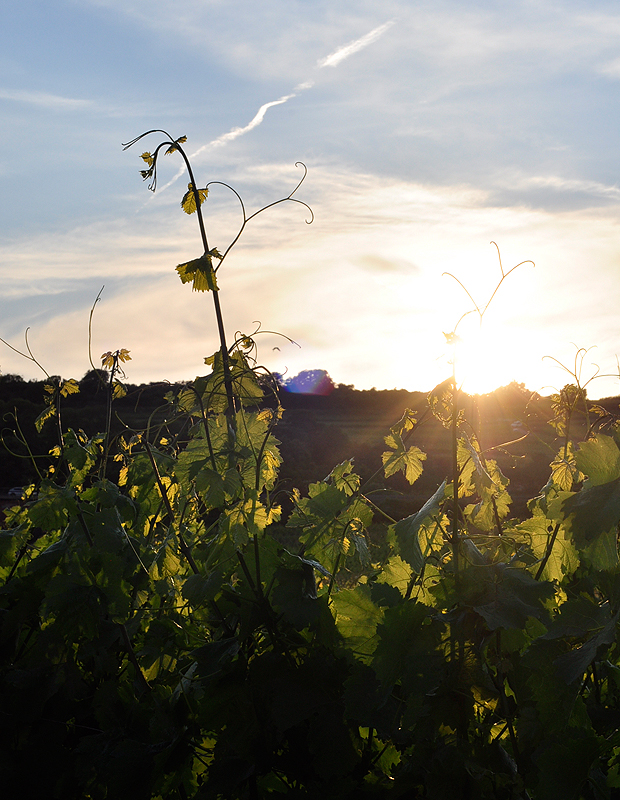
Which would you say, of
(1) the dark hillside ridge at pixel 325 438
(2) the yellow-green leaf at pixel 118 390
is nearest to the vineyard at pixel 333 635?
(2) the yellow-green leaf at pixel 118 390

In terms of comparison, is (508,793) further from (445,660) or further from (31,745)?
(31,745)

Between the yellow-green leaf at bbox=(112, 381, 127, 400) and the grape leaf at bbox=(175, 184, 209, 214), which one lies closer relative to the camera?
the grape leaf at bbox=(175, 184, 209, 214)

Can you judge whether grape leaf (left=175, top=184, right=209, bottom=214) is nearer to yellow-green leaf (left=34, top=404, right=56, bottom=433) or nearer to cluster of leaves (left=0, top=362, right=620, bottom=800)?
cluster of leaves (left=0, top=362, right=620, bottom=800)

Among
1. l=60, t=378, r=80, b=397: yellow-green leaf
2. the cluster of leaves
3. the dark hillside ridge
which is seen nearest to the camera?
the cluster of leaves

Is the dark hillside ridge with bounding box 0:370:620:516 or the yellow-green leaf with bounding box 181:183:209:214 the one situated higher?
the yellow-green leaf with bounding box 181:183:209:214

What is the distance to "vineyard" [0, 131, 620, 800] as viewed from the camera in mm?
1423

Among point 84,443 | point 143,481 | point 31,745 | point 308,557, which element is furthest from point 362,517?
point 84,443

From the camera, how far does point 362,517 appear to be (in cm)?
198

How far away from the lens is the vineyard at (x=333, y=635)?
4.67 ft

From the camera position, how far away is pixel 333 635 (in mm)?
1745

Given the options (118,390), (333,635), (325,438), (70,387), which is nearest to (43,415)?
(70,387)

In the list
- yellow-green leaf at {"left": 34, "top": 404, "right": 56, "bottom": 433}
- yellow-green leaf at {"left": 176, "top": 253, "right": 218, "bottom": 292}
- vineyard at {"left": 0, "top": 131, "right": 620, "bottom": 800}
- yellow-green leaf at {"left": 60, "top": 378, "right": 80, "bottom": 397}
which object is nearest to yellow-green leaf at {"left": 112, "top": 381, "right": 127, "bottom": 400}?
vineyard at {"left": 0, "top": 131, "right": 620, "bottom": 800}

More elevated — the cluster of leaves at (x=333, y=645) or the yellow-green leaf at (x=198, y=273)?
the yellow-green leaf at (x=198, y=273)

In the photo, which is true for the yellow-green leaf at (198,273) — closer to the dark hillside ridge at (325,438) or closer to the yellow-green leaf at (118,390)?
the yellow-green leaf at (118,390)
